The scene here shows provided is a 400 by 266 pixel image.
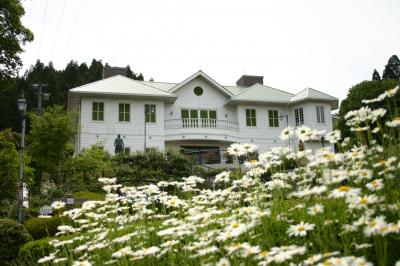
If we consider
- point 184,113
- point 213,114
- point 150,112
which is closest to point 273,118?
point 213,114

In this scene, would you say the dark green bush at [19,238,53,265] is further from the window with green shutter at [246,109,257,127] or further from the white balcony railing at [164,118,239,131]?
the window with green shutter at [246,109,257,127]

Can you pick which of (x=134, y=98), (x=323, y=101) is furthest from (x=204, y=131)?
(x=323, y=101)

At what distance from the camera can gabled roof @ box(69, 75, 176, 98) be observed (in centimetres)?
2875

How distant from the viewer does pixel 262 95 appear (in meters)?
33.5

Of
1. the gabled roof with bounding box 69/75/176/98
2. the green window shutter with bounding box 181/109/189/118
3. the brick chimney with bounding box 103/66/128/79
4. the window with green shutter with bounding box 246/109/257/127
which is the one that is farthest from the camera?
the brick chimney with bounding box 103/66/128/79

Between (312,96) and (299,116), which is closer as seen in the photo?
(312,96)

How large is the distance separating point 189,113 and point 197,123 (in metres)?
1.86

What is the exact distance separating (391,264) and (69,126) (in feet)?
65.2

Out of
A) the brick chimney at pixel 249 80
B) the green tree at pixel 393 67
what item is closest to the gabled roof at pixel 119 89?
the brick chimney at pixel 249 80

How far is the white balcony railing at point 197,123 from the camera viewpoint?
30.2 m

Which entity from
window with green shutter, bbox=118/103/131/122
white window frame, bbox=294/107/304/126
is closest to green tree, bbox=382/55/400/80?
white window frame, bbox=294/107/304/126

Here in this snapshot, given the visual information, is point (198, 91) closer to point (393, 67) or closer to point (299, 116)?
point (299, 116)

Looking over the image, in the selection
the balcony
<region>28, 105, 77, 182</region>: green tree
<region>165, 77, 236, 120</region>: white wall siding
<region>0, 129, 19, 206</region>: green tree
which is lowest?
<region>0, 129, 19, 206</region>: green tree

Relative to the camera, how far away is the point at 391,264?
3082 millimetres
